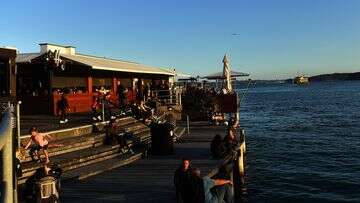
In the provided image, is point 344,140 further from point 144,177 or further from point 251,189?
point 144,177

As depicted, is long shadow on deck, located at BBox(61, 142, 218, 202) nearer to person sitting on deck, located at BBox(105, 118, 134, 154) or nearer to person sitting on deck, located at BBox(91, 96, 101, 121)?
person sitting on deck, located at BBox(105, 118, 134, 154)

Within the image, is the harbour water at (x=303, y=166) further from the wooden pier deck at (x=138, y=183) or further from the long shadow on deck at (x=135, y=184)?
the long shadow on deck at (x=135, y=184)

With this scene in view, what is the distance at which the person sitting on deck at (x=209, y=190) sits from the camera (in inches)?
416

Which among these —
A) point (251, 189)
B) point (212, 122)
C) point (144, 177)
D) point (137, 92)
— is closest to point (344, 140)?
point (212, 122)

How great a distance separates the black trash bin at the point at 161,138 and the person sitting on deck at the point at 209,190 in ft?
22.9

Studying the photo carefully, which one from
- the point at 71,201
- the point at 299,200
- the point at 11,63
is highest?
the point at 11,63

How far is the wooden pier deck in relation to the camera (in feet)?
38.5

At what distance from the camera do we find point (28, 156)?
14.6 meters

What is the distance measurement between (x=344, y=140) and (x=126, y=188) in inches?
995

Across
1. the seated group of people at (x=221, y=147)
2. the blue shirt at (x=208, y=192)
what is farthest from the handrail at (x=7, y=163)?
the seated group of people at (x=221, y=147)

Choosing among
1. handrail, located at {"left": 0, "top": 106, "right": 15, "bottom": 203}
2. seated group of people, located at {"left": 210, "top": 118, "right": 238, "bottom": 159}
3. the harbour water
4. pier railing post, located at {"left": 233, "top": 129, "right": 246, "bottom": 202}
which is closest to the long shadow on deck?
seated group of people, located at {"left": 210, "top": 118, "right": 238, "bottom": 159}

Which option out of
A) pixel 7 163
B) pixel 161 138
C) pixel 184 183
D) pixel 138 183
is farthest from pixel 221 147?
pixel 7 163

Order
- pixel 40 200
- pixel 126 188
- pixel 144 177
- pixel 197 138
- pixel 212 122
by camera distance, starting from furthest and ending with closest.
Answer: pixel 212 122
pixel 197 138
pixel 144 177
pixel 126 188
pixel 40 200

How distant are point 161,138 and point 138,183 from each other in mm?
5255
